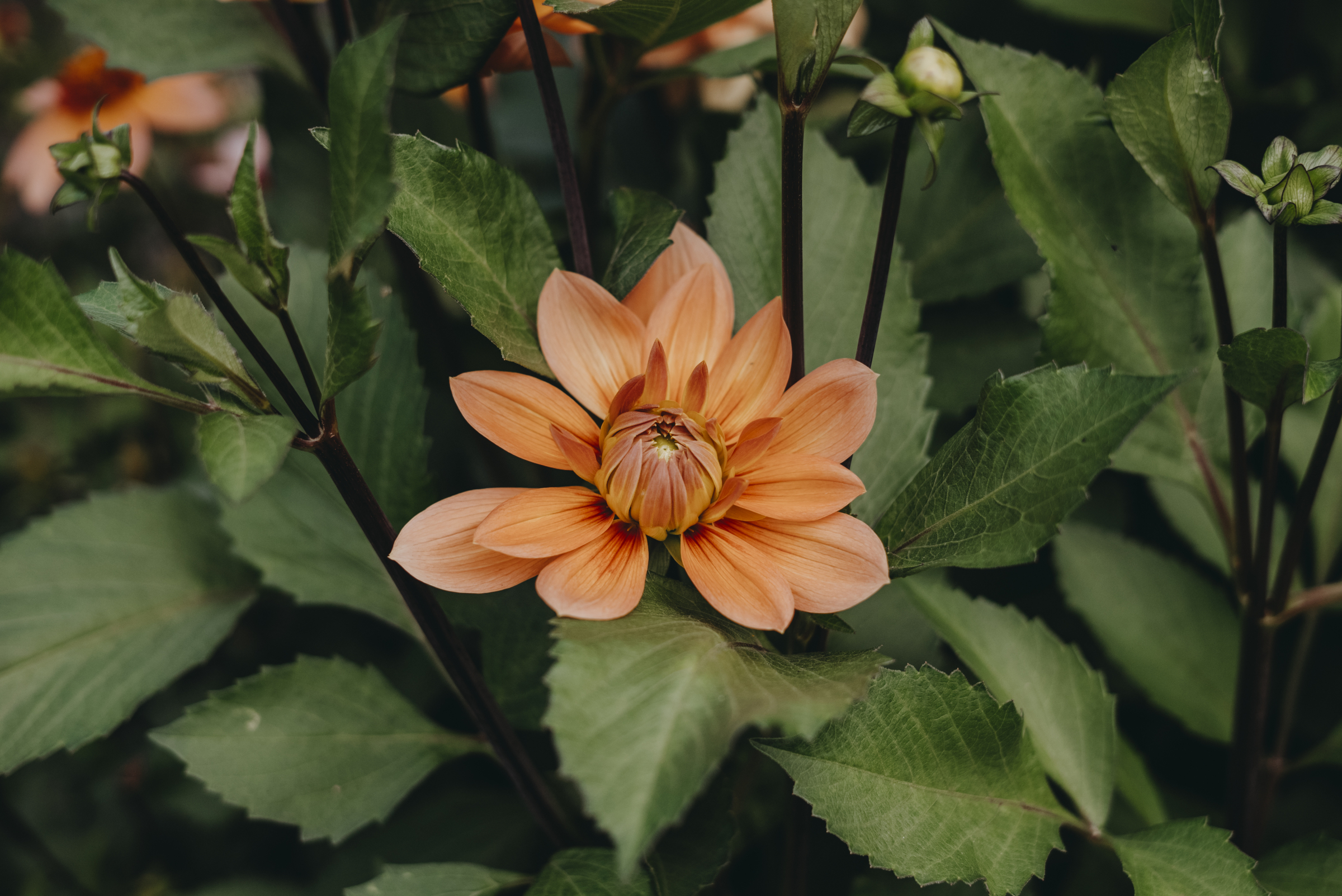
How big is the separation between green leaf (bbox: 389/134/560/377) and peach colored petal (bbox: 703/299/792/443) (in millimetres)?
80

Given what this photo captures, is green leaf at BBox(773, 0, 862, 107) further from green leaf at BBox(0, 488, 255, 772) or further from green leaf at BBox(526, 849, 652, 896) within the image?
green leaf at BBox(0, 488, 255, 772)

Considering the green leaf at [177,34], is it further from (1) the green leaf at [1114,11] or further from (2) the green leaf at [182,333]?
(1) the green leaf at [1114,11]

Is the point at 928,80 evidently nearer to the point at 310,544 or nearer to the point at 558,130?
the point at 558,130

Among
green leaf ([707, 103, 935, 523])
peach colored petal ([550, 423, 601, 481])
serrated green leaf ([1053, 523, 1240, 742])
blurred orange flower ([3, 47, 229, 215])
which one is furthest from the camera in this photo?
blurred orange flower ([3, 47, 229, 215])

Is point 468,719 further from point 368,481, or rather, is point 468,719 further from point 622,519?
point 622,519

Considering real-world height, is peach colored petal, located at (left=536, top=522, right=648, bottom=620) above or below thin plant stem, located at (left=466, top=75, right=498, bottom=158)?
below

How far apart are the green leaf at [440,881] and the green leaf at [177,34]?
21.4 inches

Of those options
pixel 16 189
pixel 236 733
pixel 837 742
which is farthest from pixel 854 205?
pixel 16 189

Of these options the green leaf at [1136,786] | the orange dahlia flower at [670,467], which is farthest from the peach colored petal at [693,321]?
the green leaf at [1136,786]

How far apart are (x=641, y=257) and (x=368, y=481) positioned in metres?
0.24

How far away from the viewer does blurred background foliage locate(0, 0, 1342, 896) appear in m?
0.61

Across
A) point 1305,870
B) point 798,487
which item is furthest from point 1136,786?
point 798,487

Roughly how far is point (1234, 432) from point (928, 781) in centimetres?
23

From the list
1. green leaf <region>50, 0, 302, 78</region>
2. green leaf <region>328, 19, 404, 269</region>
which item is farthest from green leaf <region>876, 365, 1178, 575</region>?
green leaf <region>50, 0, 302, 78</region>
